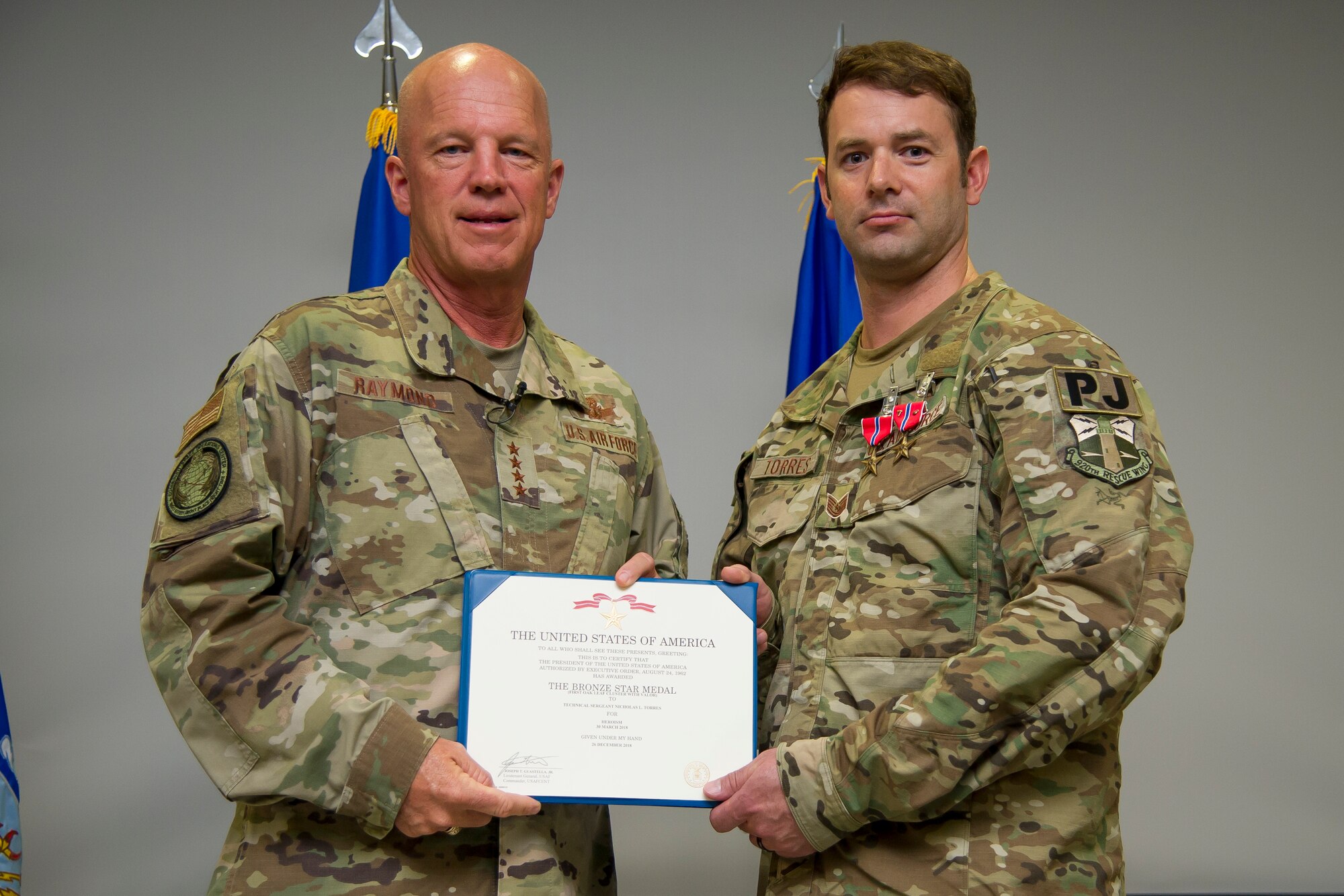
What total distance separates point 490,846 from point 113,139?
3.16m

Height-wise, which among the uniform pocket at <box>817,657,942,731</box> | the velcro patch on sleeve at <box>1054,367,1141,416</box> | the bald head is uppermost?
the bald head

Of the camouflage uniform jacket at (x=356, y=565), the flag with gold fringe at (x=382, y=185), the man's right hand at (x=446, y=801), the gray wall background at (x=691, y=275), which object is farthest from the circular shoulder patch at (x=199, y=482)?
the gray wall background at (x=691, y=275)

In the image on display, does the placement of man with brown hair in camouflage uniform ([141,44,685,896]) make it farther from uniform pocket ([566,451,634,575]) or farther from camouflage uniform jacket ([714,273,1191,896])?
camouflage uniform jacket ([714,273,1191,896])

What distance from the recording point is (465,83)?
220cm

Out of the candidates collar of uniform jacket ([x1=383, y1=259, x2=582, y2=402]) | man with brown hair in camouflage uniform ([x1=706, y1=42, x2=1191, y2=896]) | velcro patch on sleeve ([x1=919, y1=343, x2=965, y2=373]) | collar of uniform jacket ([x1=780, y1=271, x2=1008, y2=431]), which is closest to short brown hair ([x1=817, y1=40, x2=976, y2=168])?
man with brown hair in camouflage uniform ([x1=706, y1=42, x2=1191, y2=896])

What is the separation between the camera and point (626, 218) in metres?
4.36

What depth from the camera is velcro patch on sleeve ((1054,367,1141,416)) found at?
6.22 ft

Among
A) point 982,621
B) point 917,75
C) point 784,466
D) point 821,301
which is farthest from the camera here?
point 821,301

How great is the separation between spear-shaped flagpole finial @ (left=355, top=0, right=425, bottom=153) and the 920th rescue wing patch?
7.49 ft

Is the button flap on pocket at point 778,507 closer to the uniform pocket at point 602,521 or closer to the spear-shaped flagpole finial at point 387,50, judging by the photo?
the uniform pocket at point 602,521

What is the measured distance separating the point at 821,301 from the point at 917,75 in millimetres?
1480

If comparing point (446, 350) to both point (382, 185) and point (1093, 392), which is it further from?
point (382, 185)

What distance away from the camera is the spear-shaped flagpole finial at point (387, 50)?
11.1 ft
